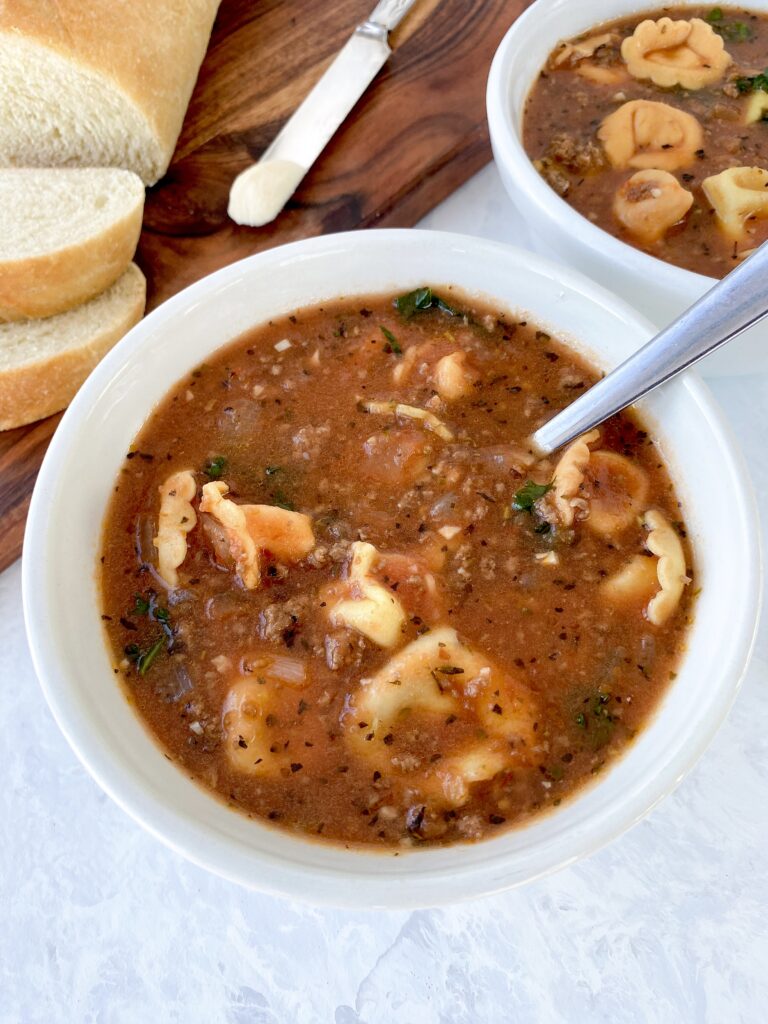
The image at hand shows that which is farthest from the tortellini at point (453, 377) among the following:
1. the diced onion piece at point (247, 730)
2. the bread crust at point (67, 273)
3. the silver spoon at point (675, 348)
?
the bread crust at point (67, 273)

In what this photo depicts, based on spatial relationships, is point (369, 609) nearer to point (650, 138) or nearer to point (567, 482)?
point (567, 482)

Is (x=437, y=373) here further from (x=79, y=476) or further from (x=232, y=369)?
(x=79, y=476)

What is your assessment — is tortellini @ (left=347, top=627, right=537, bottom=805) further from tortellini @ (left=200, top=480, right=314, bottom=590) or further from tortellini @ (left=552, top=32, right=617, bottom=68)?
tortellini @ (left=552, top=32, right=617, bottom=68)

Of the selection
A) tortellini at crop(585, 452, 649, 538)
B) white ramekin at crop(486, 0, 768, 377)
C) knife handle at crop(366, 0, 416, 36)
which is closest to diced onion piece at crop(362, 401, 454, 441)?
tortellini at crop(585, 452, 649, 538)

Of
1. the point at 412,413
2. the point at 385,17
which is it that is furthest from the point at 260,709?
the point at 385,17

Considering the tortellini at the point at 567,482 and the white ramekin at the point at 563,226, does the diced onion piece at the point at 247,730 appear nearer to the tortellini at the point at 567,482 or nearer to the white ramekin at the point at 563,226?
the tortellini at the point at 567,482

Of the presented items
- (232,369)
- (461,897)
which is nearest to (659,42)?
(232,369)
